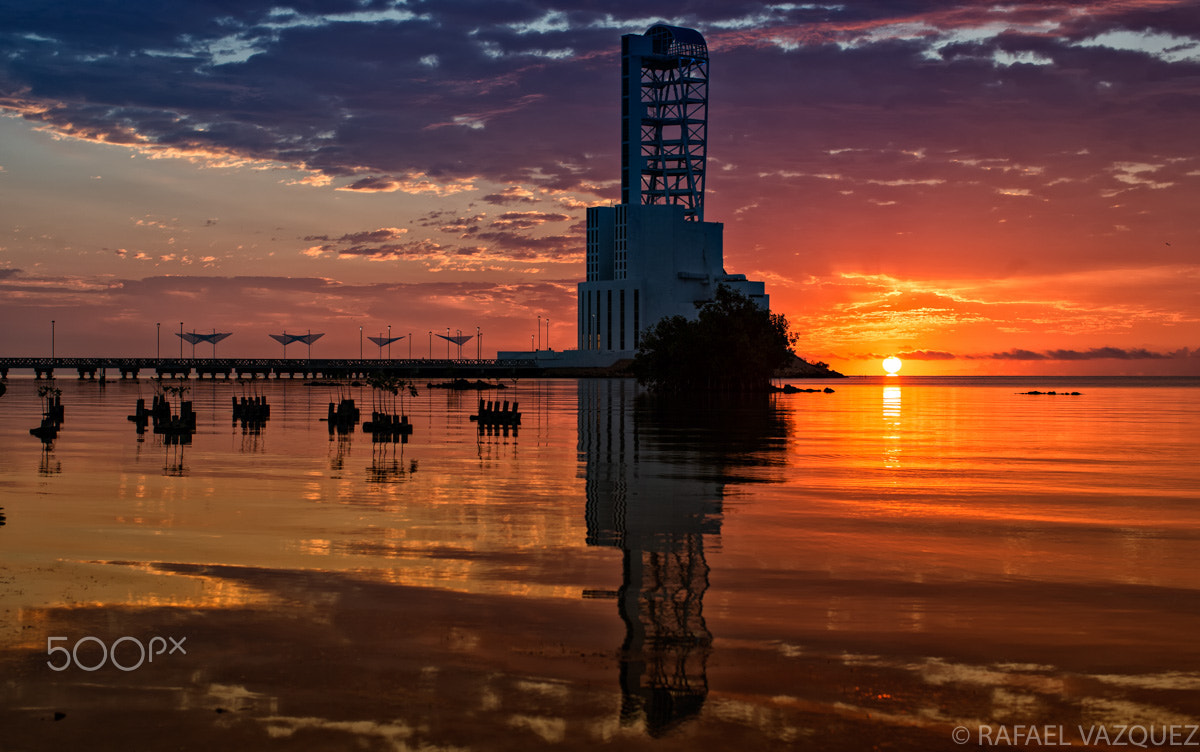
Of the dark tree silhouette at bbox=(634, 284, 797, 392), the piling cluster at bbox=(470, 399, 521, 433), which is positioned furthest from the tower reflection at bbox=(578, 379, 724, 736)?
the dark tree silhouette at bbox=(634, 284, 797, 392)

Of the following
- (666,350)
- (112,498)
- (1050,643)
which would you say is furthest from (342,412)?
(666,350)

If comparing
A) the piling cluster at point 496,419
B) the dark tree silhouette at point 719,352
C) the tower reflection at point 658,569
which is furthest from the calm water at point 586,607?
the dark tree silhouette at point 719,352

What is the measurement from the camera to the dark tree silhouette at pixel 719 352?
126250 mm

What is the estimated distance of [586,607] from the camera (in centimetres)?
1405

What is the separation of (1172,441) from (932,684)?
4839cm

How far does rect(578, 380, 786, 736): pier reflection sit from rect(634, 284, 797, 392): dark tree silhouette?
72.5 meters

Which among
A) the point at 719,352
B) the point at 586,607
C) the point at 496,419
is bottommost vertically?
the point at 586,607

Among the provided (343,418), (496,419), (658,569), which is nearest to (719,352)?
(496,419)

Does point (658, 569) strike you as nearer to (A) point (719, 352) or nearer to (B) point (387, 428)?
(B) point (387, 428)

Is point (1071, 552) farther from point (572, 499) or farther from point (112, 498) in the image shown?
point (112, 498)

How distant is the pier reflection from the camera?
10.6 meters

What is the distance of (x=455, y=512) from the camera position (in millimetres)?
23531

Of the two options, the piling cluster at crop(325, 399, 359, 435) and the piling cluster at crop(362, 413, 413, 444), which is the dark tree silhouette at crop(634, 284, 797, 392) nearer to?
the piling cluster at crop(325, 399, 359, 435)

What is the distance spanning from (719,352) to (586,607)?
11399cm
